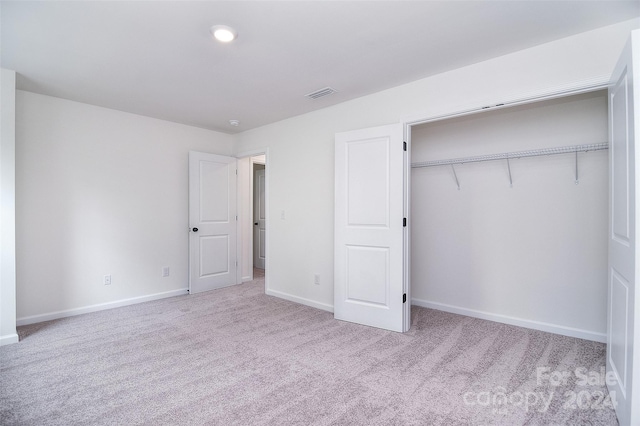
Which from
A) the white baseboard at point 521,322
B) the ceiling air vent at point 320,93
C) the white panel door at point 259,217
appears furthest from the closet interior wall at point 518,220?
the white panel door at point 259,217

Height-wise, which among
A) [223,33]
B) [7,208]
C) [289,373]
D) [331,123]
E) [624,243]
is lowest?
[289,373]

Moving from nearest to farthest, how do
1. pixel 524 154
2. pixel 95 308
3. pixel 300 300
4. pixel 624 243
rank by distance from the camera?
pixel 624 243, pixel 524 154, pixel 95 308, pixel 300 300

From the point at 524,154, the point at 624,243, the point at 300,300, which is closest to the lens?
the point at 624,243

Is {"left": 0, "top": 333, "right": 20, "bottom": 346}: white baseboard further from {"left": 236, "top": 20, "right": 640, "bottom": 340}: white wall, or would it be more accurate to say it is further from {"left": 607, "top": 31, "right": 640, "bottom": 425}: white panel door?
{"left": 607, "top": 31, "right": 640, "bottom": 425}: white panel door

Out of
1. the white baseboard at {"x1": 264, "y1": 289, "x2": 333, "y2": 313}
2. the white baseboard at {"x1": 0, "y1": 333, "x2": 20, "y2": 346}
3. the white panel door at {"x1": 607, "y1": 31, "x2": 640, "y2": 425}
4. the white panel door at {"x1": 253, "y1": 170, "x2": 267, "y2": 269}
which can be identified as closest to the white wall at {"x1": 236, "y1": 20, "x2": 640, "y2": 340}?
the white baseboard at {"x1": 264, "y1": 289, "x2": 333, "y2": 313}

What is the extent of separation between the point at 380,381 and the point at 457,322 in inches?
62.8

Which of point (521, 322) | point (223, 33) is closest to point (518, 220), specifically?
point (521, 322)

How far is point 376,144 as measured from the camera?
3.33 metres

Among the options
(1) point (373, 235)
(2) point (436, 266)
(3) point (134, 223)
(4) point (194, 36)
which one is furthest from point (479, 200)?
(3) point (134, 223)

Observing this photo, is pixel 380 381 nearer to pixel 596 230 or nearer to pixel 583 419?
pixel 583 419

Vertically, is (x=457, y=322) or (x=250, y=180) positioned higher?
(x=250, y=180)

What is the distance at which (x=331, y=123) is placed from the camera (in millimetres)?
3941

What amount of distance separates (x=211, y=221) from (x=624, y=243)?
4682mm

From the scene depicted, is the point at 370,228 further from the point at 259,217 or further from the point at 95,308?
the point at 259,217
